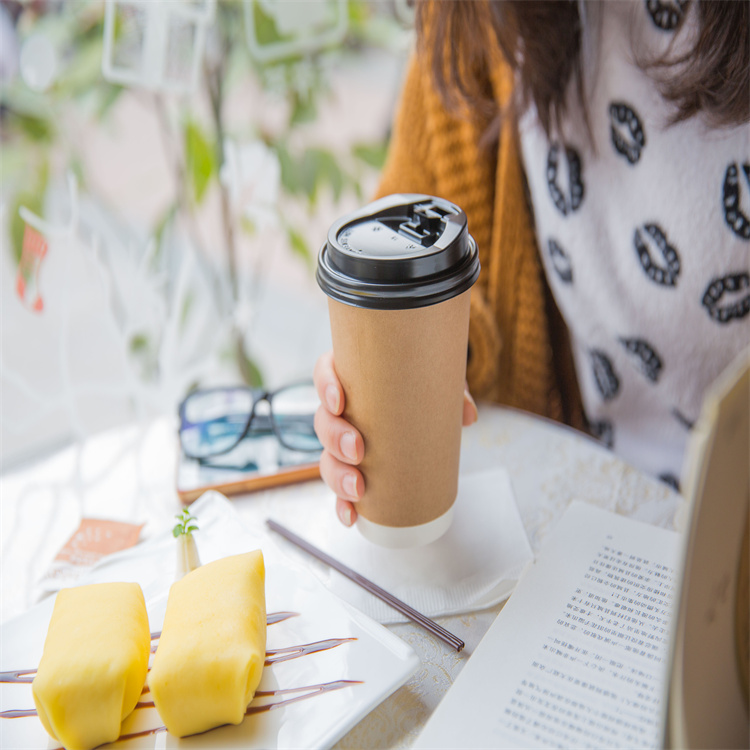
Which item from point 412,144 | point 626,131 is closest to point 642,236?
point 626,131

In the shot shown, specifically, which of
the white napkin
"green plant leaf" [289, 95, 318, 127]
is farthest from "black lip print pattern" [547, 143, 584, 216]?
"green plant leaf" [289, 95, 318, 127]

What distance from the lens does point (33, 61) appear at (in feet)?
3.33

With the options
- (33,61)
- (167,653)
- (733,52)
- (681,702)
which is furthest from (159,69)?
(681,702)

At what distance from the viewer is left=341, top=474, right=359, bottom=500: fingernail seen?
1.91ft

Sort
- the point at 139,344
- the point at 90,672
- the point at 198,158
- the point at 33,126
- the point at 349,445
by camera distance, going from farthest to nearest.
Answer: the point at 139,344 → the point at 198,158 → the point at 33,126 → the point at 349,445 → the point at 90,672

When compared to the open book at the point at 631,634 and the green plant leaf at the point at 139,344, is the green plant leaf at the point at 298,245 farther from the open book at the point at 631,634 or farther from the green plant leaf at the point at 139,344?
the open book at the point at 631,634

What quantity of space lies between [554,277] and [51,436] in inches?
42.4

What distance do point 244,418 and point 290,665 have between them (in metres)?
0.39

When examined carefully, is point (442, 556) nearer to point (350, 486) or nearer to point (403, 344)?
point (350, 486)

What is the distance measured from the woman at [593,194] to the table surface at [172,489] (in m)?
0.11

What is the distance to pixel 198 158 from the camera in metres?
1.24

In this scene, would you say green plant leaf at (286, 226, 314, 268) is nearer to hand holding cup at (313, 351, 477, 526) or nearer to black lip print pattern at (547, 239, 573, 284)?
black lip print pattern at (547, 239, 573, 284)

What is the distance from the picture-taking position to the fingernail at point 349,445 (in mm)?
560

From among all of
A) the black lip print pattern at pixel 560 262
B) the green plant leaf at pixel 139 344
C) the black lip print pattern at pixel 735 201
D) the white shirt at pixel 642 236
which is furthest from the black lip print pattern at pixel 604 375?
the green plant leaf at pixel 139 344
